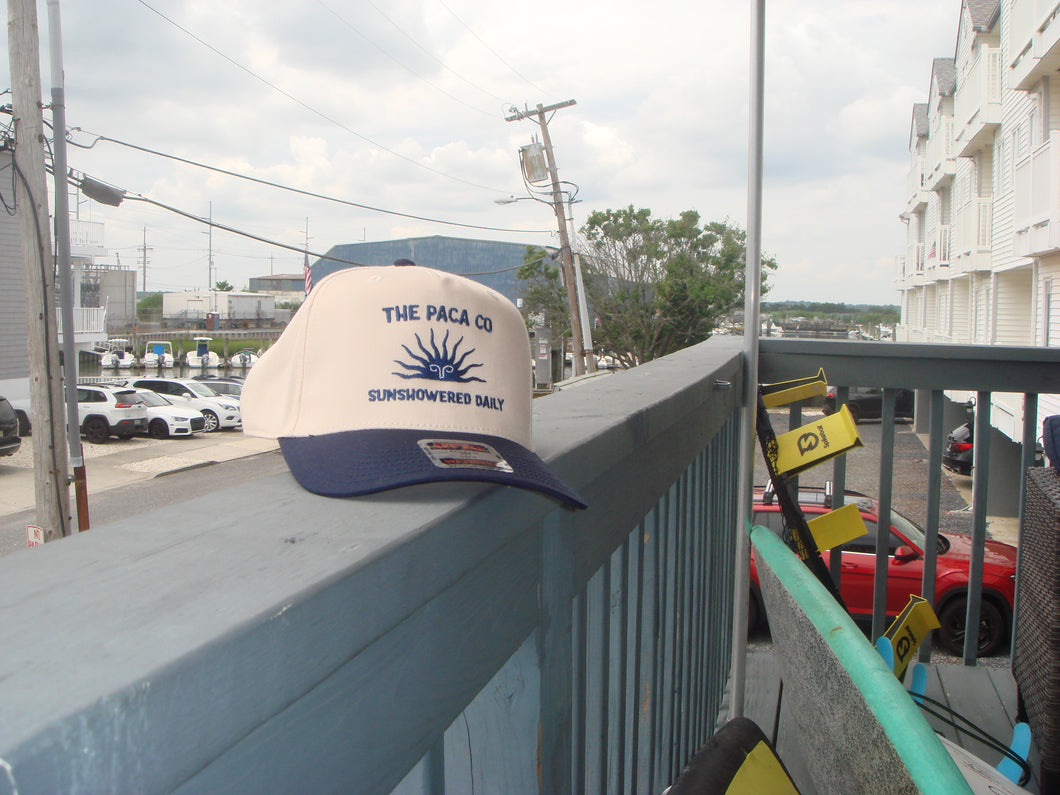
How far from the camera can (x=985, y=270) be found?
16484 mm

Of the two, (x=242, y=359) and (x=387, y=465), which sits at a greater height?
(x=387, y=465)

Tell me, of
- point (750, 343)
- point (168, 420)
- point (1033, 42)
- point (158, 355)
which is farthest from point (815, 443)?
point (158, 355)

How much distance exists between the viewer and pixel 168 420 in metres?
19.5

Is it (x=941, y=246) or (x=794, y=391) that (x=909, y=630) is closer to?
(x=794, y=391)

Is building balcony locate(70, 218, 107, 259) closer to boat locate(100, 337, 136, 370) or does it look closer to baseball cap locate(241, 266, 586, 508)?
baseball cap locate(241, 266, 586, 508)

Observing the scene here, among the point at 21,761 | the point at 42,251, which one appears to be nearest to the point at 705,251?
the point at 42,251

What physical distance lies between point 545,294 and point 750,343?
26259 millimetres

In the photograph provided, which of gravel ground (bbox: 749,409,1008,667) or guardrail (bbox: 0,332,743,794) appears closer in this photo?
guardrail (bbox: 0,332,743,794)

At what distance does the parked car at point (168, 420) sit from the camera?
64.0ft

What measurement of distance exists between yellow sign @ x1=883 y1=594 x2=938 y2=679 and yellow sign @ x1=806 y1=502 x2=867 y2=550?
0.20m

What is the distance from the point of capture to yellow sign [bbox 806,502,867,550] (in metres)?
2.03

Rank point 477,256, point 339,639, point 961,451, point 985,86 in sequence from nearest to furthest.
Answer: point 339,639 → point 961,451 → point 985,86 → point 477,256

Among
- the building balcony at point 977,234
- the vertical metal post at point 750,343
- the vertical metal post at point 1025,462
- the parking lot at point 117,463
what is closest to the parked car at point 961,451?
the building balcony at point 977,234

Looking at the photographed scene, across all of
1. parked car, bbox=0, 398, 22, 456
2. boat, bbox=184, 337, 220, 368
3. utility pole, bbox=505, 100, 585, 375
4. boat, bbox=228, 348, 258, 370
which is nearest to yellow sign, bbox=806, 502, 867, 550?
parked car, bbox=0, 398, 22, 456
